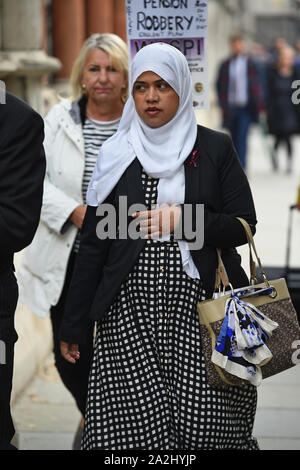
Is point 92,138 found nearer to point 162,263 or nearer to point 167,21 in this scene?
point 167,21

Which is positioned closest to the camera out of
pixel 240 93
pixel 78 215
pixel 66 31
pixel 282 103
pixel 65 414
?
pixel 78 215

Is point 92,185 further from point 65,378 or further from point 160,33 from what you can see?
point 65,378

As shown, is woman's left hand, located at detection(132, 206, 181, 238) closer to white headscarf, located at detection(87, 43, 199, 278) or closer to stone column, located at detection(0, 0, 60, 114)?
white headscarf, located at detection(87, 43, 199, 278)

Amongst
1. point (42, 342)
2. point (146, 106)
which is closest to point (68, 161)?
point (146, 106)

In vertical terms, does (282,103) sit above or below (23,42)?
below

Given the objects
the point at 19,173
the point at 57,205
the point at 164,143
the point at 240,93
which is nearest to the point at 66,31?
the point at 57,205

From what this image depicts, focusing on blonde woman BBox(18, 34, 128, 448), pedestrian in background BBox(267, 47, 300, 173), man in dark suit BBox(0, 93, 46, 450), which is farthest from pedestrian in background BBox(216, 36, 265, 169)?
man in dark suit BBox(0, 93, 46, 450)

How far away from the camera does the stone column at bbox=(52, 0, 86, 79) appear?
945 cm

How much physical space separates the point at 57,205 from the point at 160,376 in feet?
3.90

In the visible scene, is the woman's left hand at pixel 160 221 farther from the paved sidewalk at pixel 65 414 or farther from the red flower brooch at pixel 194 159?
the paved sidewalk at pixel 65 414

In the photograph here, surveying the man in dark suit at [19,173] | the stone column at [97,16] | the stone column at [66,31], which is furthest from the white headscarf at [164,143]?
the stone column at [97,16]

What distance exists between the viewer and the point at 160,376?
3699 millimetres

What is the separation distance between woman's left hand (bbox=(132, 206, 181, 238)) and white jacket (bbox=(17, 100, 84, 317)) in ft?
3.21

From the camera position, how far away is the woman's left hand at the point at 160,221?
360cm
